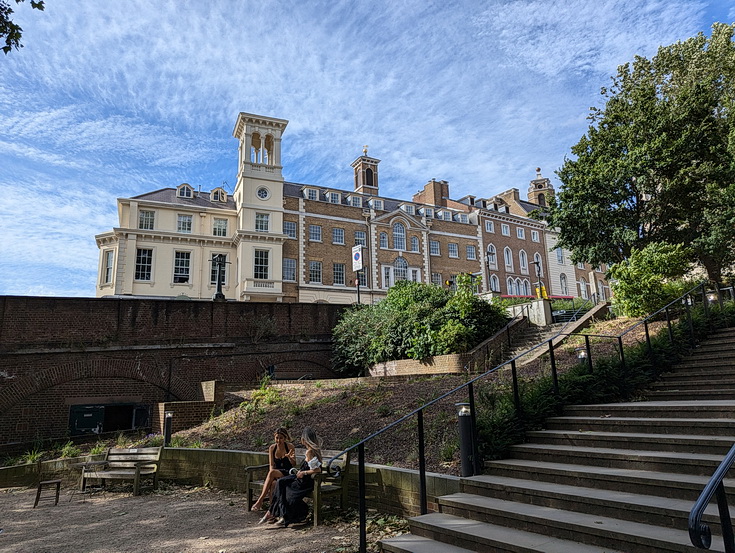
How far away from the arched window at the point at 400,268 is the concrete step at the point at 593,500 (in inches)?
1479

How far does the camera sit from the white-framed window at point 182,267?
34938mm

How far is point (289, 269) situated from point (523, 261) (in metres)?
28.2

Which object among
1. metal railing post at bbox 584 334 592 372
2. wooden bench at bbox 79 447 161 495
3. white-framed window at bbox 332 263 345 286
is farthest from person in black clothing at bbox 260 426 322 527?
white-framed window at bbox 332 263 345 286

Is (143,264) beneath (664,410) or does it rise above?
above

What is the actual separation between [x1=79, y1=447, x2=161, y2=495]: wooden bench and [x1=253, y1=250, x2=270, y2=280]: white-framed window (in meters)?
24.2

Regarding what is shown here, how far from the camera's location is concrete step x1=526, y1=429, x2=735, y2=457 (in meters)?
5.37

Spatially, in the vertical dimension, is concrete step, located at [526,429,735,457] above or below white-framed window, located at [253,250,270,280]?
below

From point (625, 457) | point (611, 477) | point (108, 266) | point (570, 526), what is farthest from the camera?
point (108, 266)

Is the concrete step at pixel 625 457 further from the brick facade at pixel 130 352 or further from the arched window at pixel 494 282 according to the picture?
the arched window at pixel 494 282

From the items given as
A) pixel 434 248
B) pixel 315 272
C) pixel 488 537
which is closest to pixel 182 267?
pixel 315 272

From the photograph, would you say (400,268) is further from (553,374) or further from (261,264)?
(553,374)

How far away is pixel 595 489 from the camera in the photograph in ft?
17.4

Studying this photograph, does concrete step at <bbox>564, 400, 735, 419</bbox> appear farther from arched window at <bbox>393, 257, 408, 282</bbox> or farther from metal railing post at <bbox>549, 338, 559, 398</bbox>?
arched window at <bbox>393, 257, 408, 282</bbox>

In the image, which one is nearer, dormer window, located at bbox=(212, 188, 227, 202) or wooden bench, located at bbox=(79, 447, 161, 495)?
wooden bench, located at bbox=(79, 447, 161, 495)
